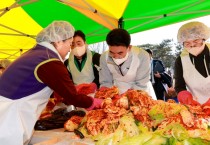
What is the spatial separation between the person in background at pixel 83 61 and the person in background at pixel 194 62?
45.4 inches

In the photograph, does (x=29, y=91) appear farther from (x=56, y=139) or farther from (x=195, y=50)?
(x=195, y=50)

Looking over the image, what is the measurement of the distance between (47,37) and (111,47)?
27.4 inches

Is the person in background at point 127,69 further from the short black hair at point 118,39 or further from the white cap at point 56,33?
the white cap at point 56,33

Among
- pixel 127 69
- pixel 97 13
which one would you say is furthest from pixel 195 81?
pixel 97 13

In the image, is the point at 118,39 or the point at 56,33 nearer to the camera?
the point at 56,33

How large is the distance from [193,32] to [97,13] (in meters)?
2.01

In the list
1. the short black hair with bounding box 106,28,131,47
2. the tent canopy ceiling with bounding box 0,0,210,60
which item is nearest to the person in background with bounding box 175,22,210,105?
the short black hair with bounding box 106,28,131,47

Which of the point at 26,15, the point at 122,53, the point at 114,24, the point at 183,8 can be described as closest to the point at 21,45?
the point at 26,15

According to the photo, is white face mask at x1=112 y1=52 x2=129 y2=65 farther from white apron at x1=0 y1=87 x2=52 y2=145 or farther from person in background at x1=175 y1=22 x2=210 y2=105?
white apron at x1=0 y1=87 x2=52 y2=145

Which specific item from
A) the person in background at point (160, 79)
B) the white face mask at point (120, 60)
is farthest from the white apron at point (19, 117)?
the person in background at point (160, 79)

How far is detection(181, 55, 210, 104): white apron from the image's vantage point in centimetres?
257

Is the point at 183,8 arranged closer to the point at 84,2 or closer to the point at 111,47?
the point at 84,2

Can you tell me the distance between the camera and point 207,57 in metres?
2.49

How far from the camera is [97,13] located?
13.4 feet
